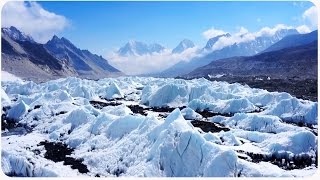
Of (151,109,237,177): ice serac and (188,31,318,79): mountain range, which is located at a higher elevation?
(188,31,318,79): mountain range

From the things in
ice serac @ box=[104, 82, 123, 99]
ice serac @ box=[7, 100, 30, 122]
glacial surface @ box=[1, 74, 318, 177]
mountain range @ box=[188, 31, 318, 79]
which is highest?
mountain range @ box=[188, 31, 318, 79]

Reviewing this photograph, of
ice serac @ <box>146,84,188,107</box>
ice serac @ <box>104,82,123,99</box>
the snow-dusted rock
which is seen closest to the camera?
the snow-dusted rock

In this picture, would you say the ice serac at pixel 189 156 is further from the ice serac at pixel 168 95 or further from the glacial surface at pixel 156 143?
the ice serac at pixel 168 95

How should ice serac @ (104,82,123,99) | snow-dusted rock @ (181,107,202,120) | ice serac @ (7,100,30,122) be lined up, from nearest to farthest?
snow-dusted rock @ (181,107,202,120)
ice serac @ (7,100,30,122)
ice serac @ (104,82,123,99)

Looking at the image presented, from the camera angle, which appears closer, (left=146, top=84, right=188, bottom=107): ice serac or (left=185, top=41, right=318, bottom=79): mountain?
(left=146, top=84, right=188, bottom=107): ice serac

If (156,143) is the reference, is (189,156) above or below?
below

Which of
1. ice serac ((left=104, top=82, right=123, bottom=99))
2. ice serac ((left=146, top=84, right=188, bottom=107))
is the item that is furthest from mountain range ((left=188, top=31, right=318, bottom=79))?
ice serac ((left=146, top=84, right=188, bottom=107))

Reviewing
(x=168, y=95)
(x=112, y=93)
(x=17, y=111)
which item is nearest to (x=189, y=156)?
(x=17, y=111)

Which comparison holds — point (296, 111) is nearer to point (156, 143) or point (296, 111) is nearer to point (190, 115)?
point (190, 115)

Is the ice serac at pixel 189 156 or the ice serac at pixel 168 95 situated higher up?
the ice serac at pixel 168 95

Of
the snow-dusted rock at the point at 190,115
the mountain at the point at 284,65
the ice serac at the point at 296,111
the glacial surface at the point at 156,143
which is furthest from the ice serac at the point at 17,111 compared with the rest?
the mountain at the point at 284,65

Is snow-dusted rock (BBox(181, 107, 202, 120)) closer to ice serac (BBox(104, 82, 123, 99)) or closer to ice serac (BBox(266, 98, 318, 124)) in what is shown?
ice serac (BBox(266, 98, 318, 124))

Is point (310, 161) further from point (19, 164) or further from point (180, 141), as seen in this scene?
point (19, 164)
